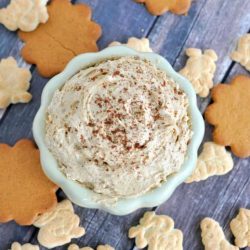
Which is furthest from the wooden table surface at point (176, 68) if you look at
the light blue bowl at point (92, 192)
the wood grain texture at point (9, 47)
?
the light blue bowl at point (92, 192)

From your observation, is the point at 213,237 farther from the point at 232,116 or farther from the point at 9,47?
the point at 9,47

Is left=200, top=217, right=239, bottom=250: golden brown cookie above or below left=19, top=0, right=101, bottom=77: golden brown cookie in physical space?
below

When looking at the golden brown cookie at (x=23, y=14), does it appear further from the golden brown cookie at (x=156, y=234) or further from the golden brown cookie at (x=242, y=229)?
the golden brown cookie at (x=242, y=229)

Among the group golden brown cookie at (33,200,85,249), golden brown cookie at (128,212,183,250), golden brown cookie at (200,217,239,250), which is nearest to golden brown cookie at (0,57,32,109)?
golden brown cookie at (33,200,85,249)

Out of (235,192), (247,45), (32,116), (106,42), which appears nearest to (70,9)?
(106,42)

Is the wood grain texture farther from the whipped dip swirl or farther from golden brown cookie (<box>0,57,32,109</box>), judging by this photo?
the whipped dip swirl

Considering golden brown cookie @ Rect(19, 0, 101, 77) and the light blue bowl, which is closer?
the light blue bowl

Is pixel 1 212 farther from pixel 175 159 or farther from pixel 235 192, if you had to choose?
pixel 235 192
